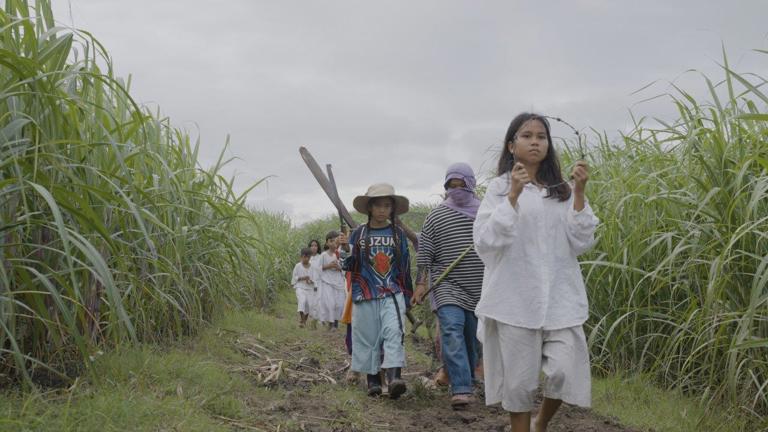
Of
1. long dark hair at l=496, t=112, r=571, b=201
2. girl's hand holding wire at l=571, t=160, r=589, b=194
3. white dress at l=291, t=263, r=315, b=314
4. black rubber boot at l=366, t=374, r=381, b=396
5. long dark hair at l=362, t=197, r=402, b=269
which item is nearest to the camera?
girl's hand holding wire at l=571, t=160, r=589, b=194

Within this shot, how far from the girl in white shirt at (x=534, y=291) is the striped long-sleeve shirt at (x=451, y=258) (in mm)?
1619

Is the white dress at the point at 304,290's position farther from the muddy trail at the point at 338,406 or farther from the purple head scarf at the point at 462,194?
the purple head scarf at the point at 462,194

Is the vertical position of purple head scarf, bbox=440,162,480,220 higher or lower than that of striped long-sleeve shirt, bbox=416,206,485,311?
higher

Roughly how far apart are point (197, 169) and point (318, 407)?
6.55 feet

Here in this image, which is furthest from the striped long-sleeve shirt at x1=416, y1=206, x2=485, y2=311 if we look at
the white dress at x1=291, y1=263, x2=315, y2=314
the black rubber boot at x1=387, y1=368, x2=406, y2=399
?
the white dress at x1=291, y1=263, x2=315, y2=314

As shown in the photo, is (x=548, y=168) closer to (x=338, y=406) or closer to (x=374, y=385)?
(x=338, y=406)

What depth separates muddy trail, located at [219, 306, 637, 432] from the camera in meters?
4.08

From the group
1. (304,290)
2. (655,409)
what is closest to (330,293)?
(304,290)

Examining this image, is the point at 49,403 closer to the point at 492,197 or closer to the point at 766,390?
the point at 492,197

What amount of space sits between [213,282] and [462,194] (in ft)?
6.25

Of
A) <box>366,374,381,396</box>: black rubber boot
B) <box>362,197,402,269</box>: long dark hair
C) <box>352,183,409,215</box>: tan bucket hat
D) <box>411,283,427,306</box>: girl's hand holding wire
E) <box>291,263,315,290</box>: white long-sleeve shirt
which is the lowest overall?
<box>366,374,381,396</box>: black rubber boot

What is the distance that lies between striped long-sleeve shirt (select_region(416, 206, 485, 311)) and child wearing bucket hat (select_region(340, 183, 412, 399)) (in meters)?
0.19

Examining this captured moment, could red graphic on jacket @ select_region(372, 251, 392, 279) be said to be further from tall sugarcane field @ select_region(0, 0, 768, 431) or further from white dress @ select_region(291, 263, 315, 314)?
white dress @ select_region(291, 263, 315, 314)

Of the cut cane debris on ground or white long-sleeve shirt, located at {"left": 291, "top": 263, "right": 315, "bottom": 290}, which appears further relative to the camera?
white long-sleeve shirt, located at {"left": 291, "top": 263, "right": 315, "bottom": 290}
